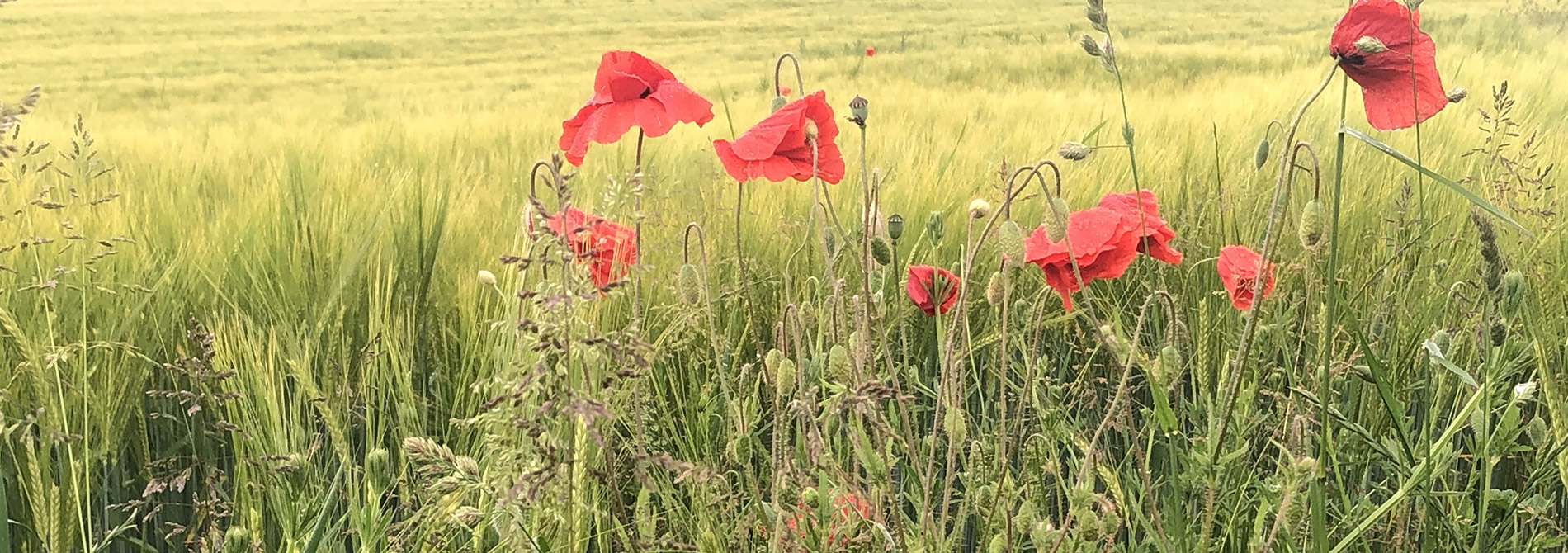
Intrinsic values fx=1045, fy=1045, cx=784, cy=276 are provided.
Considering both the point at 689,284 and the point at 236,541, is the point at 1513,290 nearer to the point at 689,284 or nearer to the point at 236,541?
the point at 689,284

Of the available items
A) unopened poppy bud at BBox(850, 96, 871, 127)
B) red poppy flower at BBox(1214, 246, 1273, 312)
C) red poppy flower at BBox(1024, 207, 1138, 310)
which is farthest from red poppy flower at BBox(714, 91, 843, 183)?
red poppy flower at BBox(1214, 246, 1273, 312)

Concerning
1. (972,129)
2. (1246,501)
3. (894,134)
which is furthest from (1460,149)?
(1246,501)

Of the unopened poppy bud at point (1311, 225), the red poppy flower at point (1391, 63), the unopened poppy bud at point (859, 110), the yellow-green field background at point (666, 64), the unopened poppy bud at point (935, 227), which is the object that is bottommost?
the yellow-green field background at point (666, 64)

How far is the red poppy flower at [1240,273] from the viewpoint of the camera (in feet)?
2.25

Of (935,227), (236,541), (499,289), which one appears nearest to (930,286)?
(935,227)

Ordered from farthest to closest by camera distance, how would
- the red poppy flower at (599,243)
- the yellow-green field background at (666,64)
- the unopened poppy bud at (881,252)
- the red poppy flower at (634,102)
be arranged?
the yellow-green field background at (666,64) < the red poppy flower at (634,102) < the unopened poppy bud at (881,252) < the red poppy flower at (599,243)

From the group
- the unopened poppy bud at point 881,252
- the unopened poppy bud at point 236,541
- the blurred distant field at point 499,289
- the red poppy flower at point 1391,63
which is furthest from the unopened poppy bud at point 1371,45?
the unopened poppy bud at point 236,541

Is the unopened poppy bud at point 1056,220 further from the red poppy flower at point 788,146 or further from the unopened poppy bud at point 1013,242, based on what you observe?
the red poppy flower at point 788,146

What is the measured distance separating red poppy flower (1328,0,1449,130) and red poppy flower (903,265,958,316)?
25cm

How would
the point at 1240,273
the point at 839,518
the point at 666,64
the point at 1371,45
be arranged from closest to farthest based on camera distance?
the point at 1371,45 → the point at 839,518 → the point at 1240,273 → the point at 666,64

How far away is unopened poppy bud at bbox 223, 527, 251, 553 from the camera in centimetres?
A: 52

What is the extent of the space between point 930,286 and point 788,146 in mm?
131

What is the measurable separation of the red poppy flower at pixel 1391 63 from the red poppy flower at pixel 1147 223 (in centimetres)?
13

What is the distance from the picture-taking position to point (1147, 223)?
64 cm
